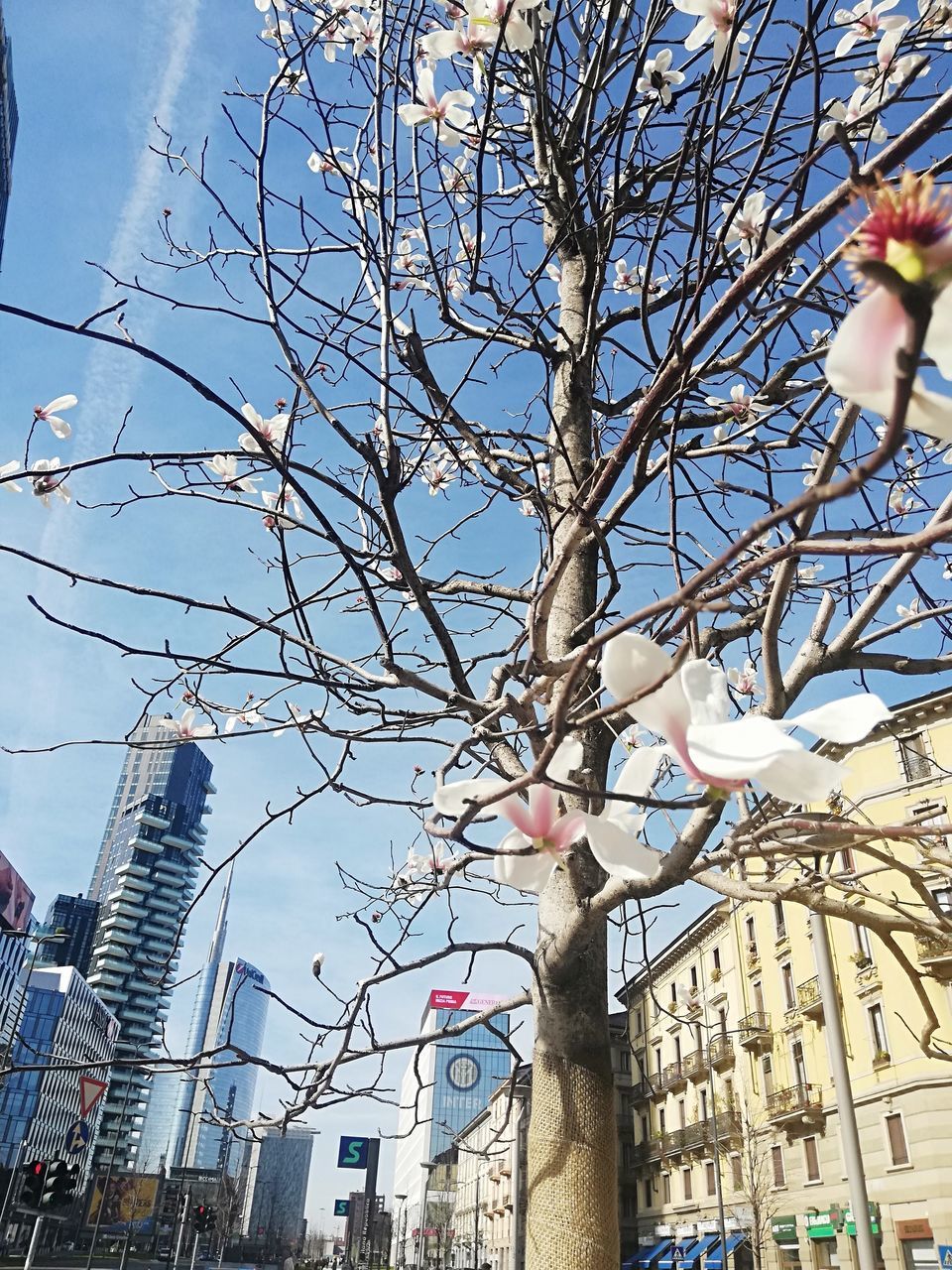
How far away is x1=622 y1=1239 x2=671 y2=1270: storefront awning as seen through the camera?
2448 cm

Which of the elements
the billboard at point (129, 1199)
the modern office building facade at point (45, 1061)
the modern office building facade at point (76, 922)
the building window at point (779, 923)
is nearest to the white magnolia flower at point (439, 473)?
Answer: the building window at point (779, 923)

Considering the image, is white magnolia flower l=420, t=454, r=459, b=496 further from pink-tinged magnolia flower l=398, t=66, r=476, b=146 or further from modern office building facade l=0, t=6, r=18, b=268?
modern office building facade l=0, t=6, r=18, b=268

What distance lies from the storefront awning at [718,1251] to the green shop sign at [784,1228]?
178 centimetres

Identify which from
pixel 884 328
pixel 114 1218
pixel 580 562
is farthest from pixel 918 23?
pixel 114 1218

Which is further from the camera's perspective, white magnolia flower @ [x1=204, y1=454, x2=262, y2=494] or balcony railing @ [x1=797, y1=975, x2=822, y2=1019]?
balcony railing @ [x1=797, y1=975, x2=822, y2=1019]

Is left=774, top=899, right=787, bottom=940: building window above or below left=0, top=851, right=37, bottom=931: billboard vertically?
below

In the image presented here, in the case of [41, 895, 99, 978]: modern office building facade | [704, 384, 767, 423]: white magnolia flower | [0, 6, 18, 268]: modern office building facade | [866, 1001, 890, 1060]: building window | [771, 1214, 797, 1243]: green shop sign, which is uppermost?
[0, 6, 18, 268]: modern office building facade

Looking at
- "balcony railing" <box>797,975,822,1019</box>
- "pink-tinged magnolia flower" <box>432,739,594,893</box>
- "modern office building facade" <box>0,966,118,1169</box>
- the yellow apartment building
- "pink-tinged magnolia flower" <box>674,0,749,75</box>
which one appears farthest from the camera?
"modern office building facade" <box>0,966,118,1169</box>

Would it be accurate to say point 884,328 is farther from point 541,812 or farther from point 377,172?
point 377,172

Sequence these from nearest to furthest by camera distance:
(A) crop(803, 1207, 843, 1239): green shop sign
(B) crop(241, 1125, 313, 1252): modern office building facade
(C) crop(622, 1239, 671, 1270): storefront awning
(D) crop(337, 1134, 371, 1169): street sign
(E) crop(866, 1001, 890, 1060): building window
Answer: (D) crop(337, 1134, 371, 1169): street sign < (E) crop(866, 1001, 890, 1060): building window < (A) crop(803, 1207, 843, 1239): green shop sign < (C) crop(622, 1239, 671, 1270): storefront awning < (B) crop(241, 1125, 313, 1252): modern office building facade

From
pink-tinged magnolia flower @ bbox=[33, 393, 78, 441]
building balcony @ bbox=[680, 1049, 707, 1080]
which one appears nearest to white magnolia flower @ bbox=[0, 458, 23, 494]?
pink-tinged magnolia flower @ bbox=[33, 393, 78, 441]

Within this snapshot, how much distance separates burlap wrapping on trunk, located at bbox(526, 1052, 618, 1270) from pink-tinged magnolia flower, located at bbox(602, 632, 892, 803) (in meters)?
1.43

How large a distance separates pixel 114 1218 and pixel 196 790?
71257 millimetres

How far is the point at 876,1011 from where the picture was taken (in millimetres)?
15641
